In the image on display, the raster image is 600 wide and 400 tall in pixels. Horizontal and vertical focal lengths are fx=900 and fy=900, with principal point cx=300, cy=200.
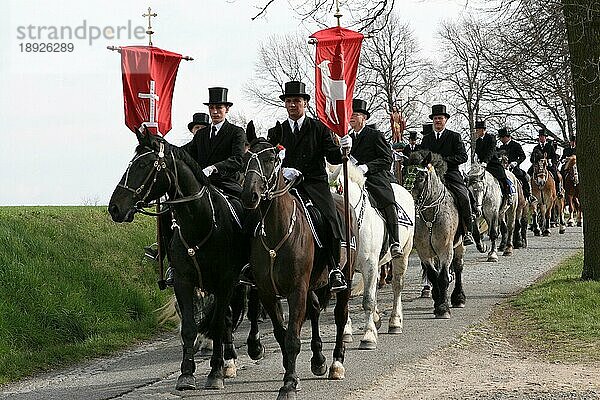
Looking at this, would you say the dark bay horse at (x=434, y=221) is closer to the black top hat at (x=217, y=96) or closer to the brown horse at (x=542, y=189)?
the black top hat at (x=217, y=96)

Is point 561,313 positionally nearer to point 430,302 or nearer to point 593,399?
point 430,302

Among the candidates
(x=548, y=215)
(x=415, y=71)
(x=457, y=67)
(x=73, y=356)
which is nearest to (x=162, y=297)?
(x=73, y=356)

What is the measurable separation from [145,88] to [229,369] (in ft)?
12.6

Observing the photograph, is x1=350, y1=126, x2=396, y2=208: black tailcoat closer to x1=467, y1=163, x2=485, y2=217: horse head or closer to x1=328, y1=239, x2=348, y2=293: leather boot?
x1=328, y1=239, x2=348, y2=293: leather boot

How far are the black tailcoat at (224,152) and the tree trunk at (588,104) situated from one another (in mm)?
6667

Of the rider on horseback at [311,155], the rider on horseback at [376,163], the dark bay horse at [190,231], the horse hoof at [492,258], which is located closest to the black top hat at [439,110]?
the rider on horseback at [376,163]

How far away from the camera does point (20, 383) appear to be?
33.9 feet

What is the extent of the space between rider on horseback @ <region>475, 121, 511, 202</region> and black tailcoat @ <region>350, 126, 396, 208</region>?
853cm

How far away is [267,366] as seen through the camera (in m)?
10.2

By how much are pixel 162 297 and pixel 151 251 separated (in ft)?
15.2

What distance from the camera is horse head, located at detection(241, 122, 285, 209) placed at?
26.8ft

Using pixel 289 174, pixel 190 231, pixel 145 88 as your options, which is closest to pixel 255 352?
pixel 190 231

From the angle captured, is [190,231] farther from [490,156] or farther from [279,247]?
[490,156]

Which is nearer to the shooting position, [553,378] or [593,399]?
[593,399]
